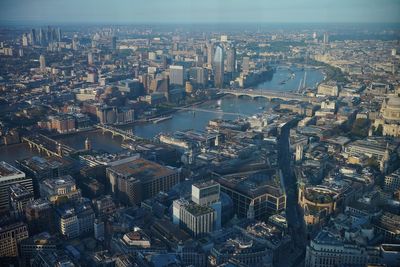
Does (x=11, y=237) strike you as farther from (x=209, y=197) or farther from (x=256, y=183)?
(x=256, y=183)

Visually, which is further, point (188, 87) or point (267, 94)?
point (188, 87)

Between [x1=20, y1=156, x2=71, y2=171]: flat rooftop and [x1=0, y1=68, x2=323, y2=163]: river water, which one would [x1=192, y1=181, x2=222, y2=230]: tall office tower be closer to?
[x1=20, y1=156, x2=71, y2=171]: flat rooftop

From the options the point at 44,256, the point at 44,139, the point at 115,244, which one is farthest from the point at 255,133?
the point at 44,256

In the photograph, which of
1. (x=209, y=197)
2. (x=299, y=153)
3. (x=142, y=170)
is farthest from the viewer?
(x=299, y=153)

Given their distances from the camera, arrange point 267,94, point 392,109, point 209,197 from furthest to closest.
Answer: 1. point 267,94
2. point 392,109
3. point 209,197

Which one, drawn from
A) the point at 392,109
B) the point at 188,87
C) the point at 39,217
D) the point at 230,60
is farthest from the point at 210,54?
the point at 39,217

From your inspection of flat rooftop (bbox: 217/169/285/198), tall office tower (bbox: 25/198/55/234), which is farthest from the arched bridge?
tall office tower (bbox: 25/198/55/234)

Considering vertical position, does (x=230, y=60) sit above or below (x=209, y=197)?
above
